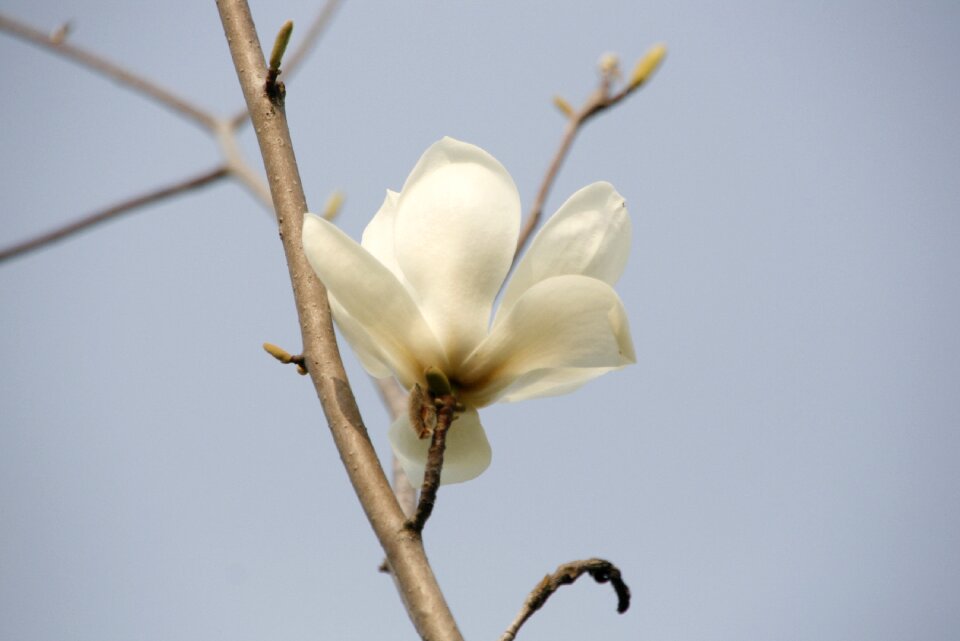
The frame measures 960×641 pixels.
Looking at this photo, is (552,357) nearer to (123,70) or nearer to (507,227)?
(507,227)

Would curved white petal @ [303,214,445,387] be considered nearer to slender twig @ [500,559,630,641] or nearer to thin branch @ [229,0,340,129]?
slender twig @ [500,559,630,641]

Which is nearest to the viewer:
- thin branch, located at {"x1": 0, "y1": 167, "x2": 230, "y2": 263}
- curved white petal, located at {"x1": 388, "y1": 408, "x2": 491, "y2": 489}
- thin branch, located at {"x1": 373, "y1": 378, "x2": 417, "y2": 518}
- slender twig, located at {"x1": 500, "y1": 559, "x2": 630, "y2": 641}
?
slender twig, located at {"x1": 500, "y1": 559, "x2": 630, "y2": 641}

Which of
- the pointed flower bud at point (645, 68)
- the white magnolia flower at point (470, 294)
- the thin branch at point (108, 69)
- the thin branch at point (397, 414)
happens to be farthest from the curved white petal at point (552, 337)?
the thin branch at point (108, 69)

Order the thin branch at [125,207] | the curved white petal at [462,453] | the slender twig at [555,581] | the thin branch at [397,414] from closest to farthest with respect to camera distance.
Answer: the slender twig at [555,581] < the curved white petal at [462,453] < the thin branch at [397,414] < the thin branch at [125,207]

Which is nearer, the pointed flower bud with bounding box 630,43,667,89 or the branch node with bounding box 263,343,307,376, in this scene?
the branch node with bounding box 263,343,307,376

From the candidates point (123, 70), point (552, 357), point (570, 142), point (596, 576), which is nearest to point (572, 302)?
point (552, 357)

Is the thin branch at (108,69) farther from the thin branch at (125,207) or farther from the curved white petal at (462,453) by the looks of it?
the curved white petal at (462,453)

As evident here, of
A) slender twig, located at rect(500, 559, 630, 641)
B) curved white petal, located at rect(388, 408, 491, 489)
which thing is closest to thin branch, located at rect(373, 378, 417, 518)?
curved white petal, located at rect(388, 408, 491, 489)
